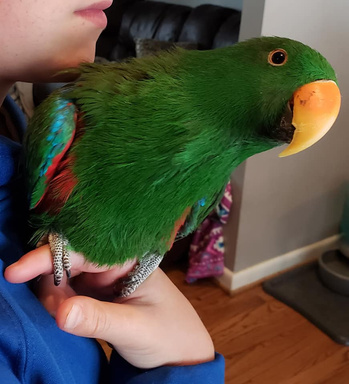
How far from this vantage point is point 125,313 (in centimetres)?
45

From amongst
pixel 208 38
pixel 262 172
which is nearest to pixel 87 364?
pixel 262 172

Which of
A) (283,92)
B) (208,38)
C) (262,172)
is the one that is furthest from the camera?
(208,38)

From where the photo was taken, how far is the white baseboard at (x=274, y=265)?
1.85 metres

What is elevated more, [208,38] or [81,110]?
[81,110]

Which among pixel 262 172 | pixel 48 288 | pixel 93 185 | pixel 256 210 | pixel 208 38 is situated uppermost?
pixel 93 185

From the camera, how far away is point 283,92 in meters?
0.39

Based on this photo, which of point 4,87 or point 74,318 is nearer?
point 74,318

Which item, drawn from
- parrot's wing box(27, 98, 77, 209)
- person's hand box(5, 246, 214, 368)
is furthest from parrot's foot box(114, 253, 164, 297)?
parrot's wing box(27, 98, 77, 209)

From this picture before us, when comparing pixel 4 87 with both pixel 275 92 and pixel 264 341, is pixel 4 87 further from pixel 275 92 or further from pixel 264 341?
pixel 264 341

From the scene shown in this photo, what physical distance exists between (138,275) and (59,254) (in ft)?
0.33

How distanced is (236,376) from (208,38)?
5.55ft

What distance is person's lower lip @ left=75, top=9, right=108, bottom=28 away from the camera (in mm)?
460

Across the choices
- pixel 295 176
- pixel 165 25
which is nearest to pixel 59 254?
pixel 295 176

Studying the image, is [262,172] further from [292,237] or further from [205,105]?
[205,105]
